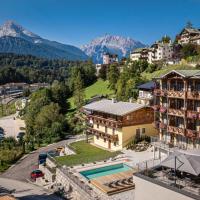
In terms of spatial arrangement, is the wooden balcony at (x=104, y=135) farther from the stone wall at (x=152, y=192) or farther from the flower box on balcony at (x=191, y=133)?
the stone wall at (x=152, y=192)

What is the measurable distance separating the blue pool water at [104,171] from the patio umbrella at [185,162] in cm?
1657

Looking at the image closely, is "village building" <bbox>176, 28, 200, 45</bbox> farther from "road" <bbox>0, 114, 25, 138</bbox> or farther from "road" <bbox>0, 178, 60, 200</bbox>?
"road" <bbox>0, 178, 60, 200</bbox>

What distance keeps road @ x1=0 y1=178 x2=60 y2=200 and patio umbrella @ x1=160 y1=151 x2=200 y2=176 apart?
17.5 metres

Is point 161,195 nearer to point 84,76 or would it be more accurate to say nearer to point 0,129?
point 0,129

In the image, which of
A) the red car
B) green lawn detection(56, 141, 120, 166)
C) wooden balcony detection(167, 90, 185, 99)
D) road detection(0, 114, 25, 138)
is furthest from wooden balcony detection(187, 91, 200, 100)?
road detection(0, 114, 25, 138)

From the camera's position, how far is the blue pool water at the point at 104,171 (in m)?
42.8

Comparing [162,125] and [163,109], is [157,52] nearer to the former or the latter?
[163,109]

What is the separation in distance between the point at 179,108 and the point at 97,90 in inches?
2717

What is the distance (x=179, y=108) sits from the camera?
4588cm

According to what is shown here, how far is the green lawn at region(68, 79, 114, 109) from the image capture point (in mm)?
107050

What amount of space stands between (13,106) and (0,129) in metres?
63.1

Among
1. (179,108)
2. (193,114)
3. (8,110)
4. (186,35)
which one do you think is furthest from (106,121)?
(8,110)

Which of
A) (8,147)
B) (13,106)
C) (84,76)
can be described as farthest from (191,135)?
(13,106)

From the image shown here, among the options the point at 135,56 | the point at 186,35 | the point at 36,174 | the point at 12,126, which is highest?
the point at 186,35
